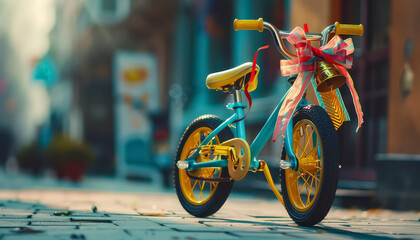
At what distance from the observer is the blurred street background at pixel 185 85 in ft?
24.2

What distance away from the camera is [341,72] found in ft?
13.4

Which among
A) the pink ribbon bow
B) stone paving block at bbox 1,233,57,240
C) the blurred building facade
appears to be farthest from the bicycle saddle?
the blurred building facade

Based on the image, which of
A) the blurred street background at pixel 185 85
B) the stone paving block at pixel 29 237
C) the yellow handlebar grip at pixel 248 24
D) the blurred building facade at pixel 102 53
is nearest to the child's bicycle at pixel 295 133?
the yellow handlebar grip at pixel 248 24

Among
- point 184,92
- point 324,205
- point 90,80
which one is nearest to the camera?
point 324,205

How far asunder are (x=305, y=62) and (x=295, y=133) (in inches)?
21.4

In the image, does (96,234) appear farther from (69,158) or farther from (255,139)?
(69,158)

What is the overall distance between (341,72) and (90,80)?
72.7ft

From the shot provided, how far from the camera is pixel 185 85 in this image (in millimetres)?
17578

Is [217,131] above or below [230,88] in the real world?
below

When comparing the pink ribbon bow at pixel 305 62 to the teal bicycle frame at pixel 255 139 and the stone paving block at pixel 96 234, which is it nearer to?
the teal bicycle frame at pixel 255 139

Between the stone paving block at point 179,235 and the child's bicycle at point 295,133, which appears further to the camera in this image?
the child's bicycle at point 295,133

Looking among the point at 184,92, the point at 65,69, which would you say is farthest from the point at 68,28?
the point at 184,92

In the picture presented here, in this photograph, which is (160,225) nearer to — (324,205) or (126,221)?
(126,221)

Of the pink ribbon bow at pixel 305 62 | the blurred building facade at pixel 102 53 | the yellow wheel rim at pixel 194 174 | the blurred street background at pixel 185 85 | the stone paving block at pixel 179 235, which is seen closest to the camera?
the stone paving block at pixel 179 235
